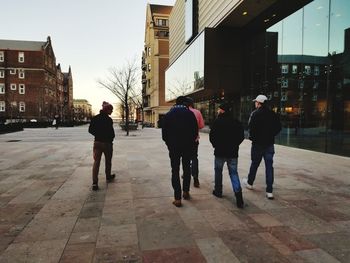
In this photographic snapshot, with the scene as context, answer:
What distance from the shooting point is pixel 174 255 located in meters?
3.51

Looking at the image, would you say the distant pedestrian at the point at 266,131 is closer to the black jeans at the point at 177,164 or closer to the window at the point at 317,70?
the black jeans at the point at 177,164

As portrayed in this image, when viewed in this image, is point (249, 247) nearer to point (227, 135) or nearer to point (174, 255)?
point (174, 255)

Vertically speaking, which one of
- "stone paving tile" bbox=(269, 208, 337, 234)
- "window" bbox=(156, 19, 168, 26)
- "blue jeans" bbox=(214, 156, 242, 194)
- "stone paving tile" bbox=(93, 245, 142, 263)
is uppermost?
"window" bbox=(156, 19, 168, 26)

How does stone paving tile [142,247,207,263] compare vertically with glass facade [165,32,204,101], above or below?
below

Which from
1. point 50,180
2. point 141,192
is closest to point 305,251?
point 141,192

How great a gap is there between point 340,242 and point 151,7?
74225mm

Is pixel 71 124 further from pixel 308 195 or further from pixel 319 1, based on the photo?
pixel 308 195

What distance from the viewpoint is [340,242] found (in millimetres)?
3916

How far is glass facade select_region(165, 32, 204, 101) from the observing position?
2662 centimetres

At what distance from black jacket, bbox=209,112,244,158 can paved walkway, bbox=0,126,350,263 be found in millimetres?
934

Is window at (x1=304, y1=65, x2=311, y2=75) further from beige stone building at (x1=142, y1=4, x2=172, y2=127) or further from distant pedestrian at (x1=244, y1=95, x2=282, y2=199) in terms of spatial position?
beige stone building at (x1=142, y1=4, x2=172, y2=127)

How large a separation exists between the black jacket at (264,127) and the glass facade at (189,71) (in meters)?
20.1

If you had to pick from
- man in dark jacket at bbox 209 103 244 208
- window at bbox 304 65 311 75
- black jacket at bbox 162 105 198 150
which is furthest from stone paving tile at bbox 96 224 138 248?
window at bbox 304 65 311 75

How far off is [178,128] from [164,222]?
→ 1.61m
